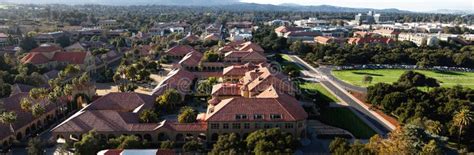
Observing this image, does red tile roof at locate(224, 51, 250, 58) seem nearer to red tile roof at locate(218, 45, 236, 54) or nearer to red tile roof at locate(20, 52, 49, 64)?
red tile roof at locate(218, 45, 236, 54)

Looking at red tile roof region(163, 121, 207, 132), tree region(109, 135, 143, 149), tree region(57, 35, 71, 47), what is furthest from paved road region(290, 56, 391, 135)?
tree region(57, 35, 71, 47)

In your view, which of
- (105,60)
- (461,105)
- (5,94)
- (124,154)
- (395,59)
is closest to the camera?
(124,154)

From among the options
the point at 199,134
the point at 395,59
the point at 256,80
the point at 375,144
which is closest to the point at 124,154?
the point at 199,134

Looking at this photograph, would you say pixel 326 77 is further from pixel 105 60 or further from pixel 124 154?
pixel 124 154

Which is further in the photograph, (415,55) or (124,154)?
(415,55)

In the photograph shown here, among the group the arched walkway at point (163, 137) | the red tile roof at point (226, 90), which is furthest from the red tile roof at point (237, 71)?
the arched walkway at point (163, 137)

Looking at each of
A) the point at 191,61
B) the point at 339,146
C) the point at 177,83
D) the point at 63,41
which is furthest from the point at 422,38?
the point at 63,41

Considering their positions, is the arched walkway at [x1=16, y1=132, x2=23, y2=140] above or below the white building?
below

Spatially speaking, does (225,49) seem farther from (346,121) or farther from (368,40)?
(368,40)
